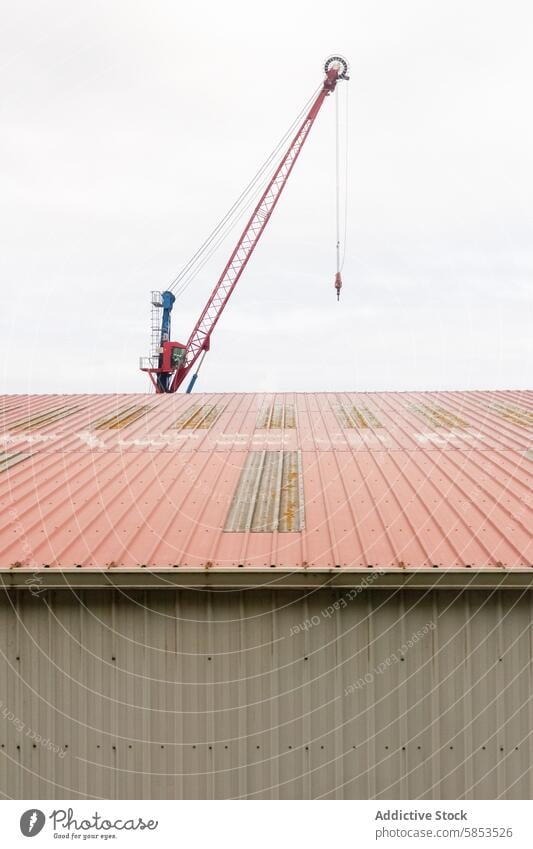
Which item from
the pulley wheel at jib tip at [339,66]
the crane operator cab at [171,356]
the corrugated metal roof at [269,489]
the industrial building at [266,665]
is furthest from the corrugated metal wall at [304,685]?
the pulley wheel at jib tip at [339,66]

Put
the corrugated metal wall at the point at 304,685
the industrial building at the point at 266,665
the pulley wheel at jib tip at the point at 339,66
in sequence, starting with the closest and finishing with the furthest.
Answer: the industrial building at the point at 266,665, the corrugated metal wall at the point at 304,685, the pulley wheel at jib tip at the point at 339,66

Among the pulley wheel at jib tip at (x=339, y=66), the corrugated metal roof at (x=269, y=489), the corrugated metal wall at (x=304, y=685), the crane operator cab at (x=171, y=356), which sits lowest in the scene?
the corrugated metal wall at (x=304, y=685)

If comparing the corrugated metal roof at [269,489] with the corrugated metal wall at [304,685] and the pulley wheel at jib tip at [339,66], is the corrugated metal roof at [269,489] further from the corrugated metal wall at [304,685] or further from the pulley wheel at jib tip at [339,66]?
the pulley wheel at jib tip at [339,66]

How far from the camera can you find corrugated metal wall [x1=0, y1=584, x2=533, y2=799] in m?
7.25

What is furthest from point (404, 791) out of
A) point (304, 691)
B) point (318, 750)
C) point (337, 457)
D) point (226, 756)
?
point (337, 457)

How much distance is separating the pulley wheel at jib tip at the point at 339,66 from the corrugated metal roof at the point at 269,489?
32875 millimetres

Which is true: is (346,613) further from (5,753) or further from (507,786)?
(5,753)

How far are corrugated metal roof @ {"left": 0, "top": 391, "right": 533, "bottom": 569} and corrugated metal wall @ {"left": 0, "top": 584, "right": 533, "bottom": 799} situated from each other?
2.07 feet

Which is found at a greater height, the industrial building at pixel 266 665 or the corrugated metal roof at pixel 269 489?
the corrugated metal roof at pixel 269 489

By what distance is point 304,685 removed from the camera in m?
7.32

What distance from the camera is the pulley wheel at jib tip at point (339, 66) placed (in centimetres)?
3628

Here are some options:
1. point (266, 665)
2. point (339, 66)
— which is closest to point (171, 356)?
point (339, 66)

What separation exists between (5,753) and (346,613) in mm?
5399

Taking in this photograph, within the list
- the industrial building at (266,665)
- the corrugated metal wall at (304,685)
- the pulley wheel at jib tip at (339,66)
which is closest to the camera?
the industrial building at (266,665)
